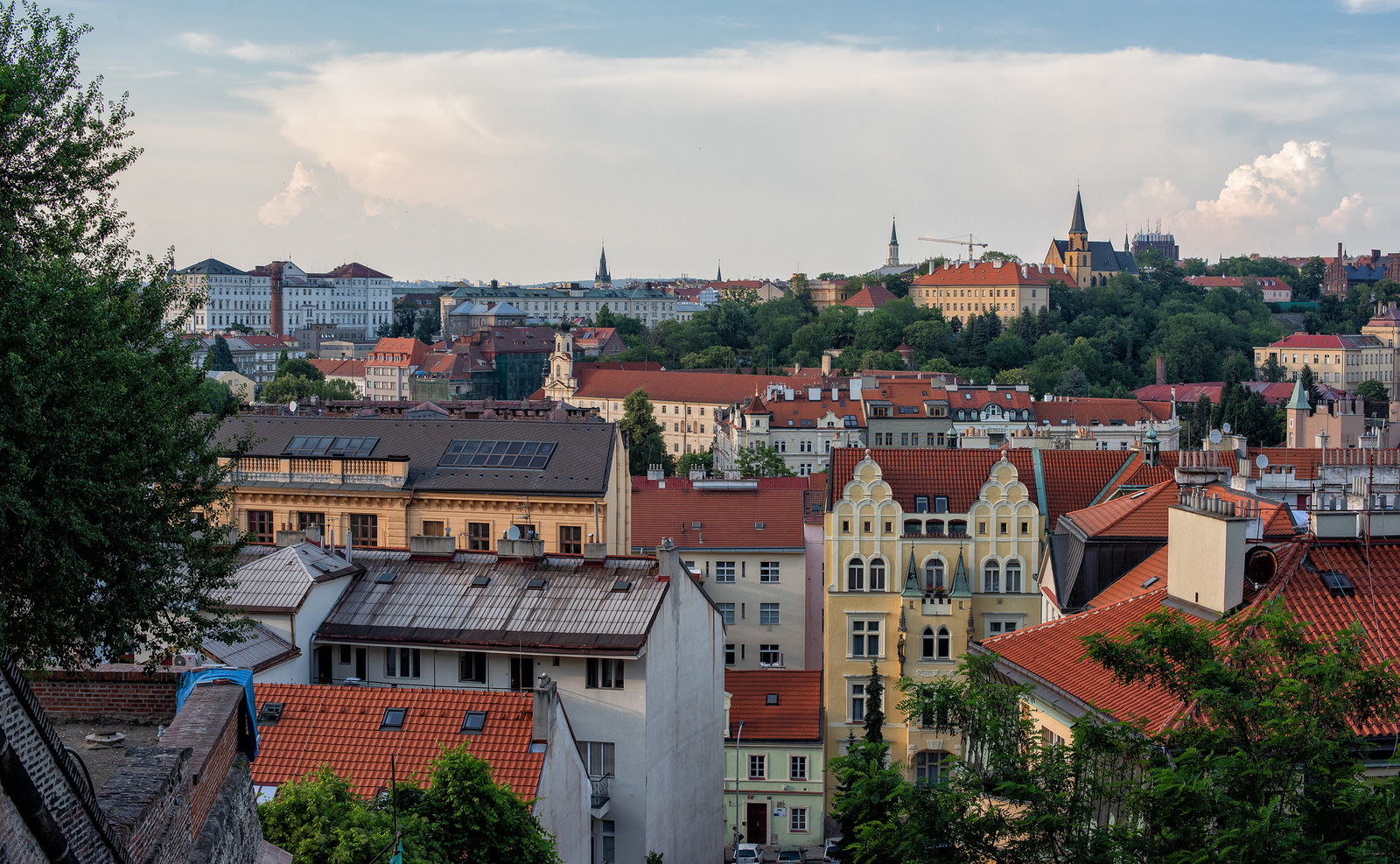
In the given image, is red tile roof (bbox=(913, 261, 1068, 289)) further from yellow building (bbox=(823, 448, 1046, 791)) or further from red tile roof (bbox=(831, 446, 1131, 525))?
yellow building (bbox=(823, 448, 1046, 791))

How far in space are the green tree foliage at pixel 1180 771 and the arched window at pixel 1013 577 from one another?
903 inches

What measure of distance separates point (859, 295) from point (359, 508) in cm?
16530

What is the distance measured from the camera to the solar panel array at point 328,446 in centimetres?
3466

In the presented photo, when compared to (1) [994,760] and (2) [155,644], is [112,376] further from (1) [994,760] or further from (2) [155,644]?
(1) [994,760]

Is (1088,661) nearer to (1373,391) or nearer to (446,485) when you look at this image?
(446,485)

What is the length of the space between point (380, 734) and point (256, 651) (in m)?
3.13

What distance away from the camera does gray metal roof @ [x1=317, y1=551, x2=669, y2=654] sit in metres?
23.3

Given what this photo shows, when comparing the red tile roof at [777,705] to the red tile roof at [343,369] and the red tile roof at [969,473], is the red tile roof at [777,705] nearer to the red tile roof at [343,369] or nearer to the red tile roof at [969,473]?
the red tile roof at [969,473]

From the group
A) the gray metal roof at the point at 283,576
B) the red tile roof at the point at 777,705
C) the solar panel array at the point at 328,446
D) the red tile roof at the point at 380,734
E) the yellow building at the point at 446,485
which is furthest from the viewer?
the red tile roof at the point at 777,705

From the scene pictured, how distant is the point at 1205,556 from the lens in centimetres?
1866

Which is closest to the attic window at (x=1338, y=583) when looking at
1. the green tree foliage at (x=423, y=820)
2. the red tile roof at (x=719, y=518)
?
the green tree foliage at (x=423, y=820)

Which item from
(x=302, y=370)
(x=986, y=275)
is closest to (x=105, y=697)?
(x=302, y=370)

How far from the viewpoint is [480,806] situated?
1667 cm

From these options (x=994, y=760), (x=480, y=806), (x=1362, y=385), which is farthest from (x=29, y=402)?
(x=1362, y=385)
